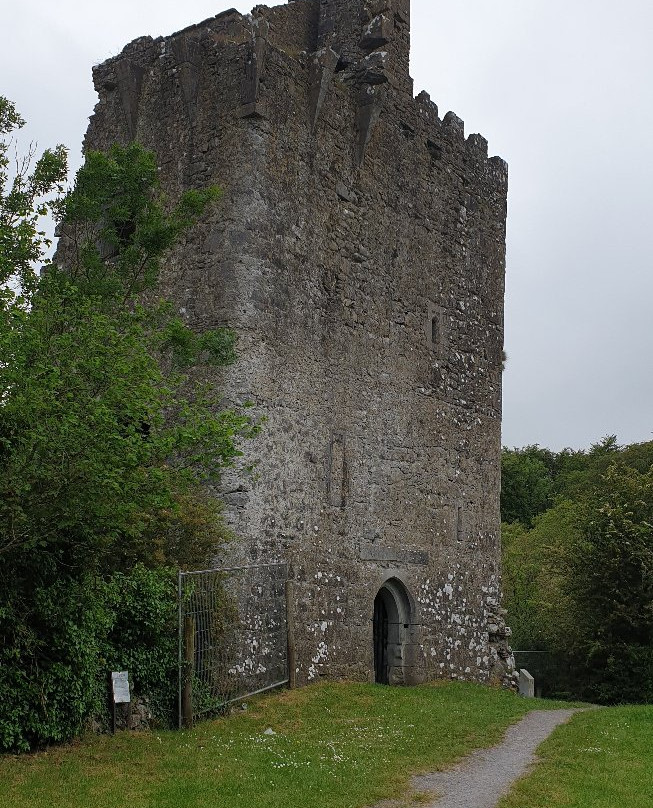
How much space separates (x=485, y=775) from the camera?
1130 cm

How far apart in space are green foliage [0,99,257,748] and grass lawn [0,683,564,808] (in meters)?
0.85

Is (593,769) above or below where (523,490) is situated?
below

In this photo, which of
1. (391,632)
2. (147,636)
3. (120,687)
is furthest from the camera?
(391,632)

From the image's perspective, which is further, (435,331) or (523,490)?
Answer: (523,490)

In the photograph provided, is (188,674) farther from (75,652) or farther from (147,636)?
(75,652)

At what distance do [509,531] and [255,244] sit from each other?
33.3 meters

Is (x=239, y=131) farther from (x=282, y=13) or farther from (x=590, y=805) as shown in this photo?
(x=590, y=805)

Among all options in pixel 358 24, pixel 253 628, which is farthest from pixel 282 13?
pixel 253 628

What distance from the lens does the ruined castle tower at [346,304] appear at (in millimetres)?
16016

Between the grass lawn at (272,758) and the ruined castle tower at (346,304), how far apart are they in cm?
190

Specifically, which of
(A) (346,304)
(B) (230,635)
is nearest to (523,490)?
(A) (346,304)

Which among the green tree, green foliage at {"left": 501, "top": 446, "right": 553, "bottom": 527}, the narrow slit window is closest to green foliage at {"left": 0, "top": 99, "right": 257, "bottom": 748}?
the narrow slit window

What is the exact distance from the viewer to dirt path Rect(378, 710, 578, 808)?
10.1 meters

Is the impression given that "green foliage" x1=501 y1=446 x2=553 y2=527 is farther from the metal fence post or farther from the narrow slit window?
the metal fence post
